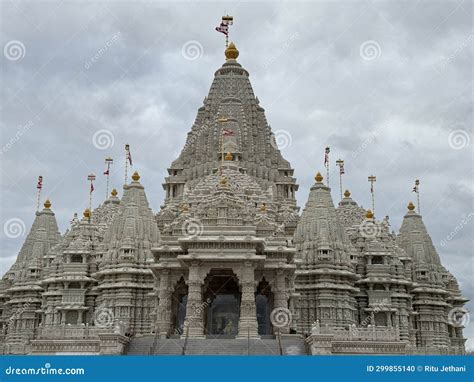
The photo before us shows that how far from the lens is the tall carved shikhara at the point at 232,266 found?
3928cm

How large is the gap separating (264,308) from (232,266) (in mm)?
7684

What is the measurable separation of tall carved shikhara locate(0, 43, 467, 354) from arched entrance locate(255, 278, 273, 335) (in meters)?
0.10

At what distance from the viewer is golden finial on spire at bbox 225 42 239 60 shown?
67.8 m

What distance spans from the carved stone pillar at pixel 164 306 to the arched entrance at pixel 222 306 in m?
2.87

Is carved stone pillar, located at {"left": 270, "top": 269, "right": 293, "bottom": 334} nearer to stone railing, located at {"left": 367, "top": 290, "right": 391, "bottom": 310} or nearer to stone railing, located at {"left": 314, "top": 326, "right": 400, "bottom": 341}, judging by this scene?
stone railing, located at {"left": 314, "top": 326, "right": 400, "bottom": 341}

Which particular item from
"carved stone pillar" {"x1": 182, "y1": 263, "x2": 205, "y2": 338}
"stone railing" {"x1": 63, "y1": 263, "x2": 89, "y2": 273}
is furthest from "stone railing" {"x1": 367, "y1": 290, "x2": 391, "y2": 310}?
"stone railing" {"x1": 63, "y1": 263, "x2": 89, "y2": 273}

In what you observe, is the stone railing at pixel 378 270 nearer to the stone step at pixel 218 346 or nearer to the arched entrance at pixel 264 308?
the arched entrance at pixel 264 308

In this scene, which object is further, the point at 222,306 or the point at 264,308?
the point at 264,308

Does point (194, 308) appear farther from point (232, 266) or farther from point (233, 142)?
point (233, 142)

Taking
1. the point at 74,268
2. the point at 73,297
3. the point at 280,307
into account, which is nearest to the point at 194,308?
the point at 280,307

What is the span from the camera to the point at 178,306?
1781 inches

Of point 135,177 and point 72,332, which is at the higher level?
point 135,177

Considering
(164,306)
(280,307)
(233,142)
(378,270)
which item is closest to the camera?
(280,307)

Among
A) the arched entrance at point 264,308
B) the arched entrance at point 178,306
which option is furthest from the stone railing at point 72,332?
the arched entrance at point 264,308
